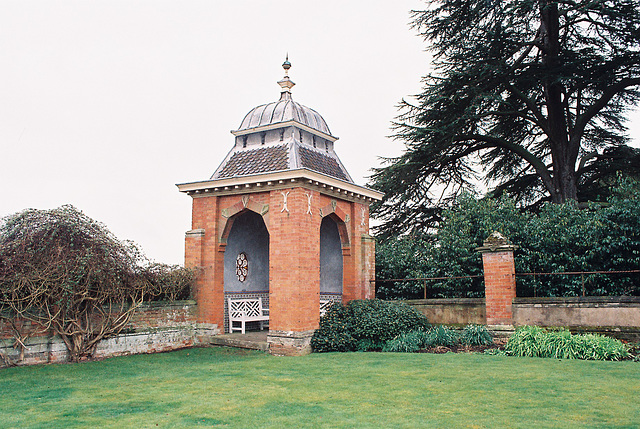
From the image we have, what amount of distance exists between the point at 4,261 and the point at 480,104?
15027 mm

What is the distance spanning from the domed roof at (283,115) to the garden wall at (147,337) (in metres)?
5.46

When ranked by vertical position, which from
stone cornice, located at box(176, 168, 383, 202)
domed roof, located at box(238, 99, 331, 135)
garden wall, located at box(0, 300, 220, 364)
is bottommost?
garden wall, located at box(0, 300, 220, 364)

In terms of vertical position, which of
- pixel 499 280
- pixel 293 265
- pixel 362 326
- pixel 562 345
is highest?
pixel 293 265

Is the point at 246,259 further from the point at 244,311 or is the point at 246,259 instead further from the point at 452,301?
the point at 452,301

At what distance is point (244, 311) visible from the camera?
14344 millimetres

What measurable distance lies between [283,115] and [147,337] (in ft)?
22.5

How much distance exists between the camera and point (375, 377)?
830cm

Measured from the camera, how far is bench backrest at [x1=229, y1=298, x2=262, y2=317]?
14250 mm

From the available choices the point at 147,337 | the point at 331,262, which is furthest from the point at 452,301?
the point at 147,337

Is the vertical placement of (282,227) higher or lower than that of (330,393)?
higher

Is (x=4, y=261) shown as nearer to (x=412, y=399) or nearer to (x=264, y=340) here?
(x=264, y=340)

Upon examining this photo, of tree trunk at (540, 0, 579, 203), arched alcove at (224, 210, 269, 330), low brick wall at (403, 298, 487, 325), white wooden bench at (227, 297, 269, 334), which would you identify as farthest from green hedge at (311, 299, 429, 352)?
tree trunk at (540, 0, 579, 203)

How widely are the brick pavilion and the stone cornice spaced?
0.03m

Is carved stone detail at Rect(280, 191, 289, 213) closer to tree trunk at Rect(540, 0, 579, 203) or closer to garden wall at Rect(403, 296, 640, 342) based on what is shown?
garden wall at Rect(403, 296, 640, 342)
